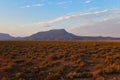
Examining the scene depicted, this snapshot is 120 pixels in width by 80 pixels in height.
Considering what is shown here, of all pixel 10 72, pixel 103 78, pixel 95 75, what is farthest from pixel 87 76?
pixel 10 72

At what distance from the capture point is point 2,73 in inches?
648

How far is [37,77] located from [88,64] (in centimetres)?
564

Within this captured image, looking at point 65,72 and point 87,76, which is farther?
point 65,72

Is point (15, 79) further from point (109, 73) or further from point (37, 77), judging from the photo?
point (109, 73)

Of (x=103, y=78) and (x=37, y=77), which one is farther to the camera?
(x=37, y=77)

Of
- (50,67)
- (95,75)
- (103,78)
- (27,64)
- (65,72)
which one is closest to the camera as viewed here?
(103,78)

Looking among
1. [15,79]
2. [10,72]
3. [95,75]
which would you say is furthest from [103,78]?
[10,72]

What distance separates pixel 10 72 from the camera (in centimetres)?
1694

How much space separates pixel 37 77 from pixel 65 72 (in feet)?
7.04

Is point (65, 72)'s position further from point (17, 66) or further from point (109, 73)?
point (17, 66)

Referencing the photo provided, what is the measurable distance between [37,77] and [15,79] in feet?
4.50

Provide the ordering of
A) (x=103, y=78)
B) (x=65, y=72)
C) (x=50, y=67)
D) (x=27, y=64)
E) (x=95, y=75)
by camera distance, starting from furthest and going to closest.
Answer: (x=27, y=64)
(x=50, y=67)
(x=65, y=72)
(x=95, y=75)
(x=103, y=78)

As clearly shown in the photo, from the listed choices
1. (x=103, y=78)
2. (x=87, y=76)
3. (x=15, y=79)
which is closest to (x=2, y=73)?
(x=15, y=79)

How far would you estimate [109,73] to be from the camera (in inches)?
592
